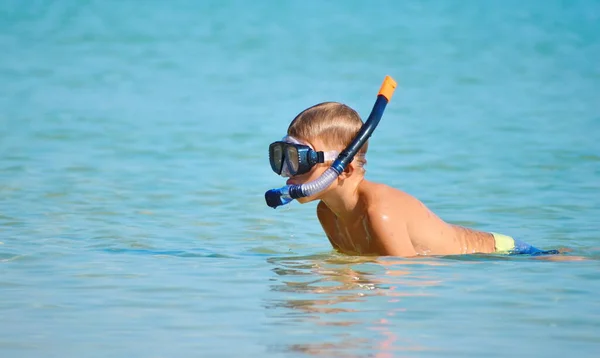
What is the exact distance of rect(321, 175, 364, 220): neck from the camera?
5.91 meters

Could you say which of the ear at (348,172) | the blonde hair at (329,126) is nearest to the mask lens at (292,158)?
the blonde hair at (329,126)

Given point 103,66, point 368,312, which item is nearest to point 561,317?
point 368,312

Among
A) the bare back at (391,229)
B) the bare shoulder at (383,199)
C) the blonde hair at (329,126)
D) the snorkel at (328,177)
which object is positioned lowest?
the bare back at (391,229)

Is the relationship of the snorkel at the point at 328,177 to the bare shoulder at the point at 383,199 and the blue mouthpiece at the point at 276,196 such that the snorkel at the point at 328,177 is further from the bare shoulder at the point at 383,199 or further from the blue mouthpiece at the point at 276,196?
the bare shoulder at the point at 383,199

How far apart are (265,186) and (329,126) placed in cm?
396

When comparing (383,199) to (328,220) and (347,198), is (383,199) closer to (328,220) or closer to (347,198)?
(347,198)

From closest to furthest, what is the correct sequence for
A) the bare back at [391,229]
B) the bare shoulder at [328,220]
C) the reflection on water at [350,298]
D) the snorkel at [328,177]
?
the reflection on water at [350,298] < the snorkel at [328,177] < the bare back at [391,229] < the bare shoulder at [328,220]

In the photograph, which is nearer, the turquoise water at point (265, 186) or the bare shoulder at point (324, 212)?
the turquoise water at point (265, 186)

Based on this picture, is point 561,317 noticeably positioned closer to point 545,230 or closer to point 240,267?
point 240,267

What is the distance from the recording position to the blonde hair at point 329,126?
5863 millimetres

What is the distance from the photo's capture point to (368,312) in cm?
468

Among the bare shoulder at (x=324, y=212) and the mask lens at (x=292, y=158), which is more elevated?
the mask lens at (x=292, y=158)

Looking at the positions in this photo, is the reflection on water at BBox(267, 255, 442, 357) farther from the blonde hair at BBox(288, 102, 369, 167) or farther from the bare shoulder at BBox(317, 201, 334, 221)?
the blonde hair at BBox(288, 102, 369, 167)

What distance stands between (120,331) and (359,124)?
1966 mm
